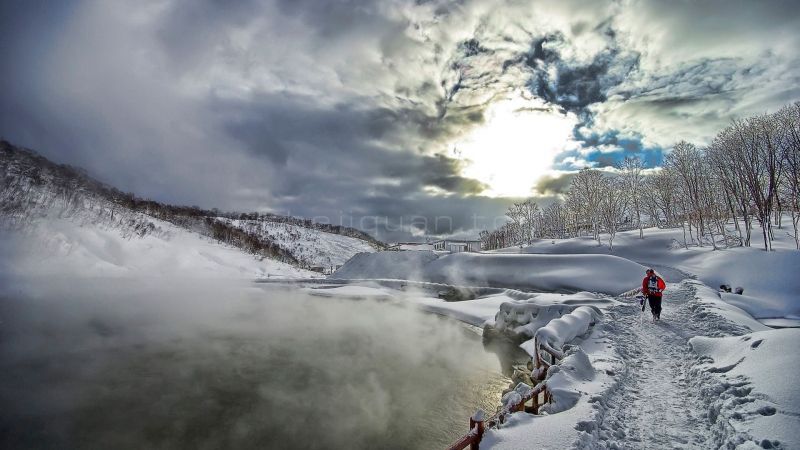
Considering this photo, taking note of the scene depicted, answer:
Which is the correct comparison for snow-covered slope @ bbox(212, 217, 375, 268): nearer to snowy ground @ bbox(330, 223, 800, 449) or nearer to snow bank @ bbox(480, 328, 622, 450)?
snowy ground @ bbox(330, 223, 800, 449)

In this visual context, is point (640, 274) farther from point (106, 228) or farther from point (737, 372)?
point (106, 228)

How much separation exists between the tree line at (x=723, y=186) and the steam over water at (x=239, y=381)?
3346 centimetres

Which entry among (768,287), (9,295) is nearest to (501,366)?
(768,287)

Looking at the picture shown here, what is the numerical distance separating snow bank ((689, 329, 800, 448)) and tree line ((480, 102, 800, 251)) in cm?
3319

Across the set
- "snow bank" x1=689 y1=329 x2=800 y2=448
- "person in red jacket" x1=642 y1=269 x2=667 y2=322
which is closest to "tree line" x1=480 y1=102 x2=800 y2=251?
"person in red jacket" x1=642 y1=269 x2=667 y2=322

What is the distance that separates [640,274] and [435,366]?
26707 mm

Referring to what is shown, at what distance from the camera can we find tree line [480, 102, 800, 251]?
32469 millimetres

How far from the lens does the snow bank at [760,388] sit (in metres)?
5.35

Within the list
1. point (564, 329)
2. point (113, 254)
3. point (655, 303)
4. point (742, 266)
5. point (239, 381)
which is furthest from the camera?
point (113, 254)

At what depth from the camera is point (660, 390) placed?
8602mm

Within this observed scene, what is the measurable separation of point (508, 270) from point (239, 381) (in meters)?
35.9

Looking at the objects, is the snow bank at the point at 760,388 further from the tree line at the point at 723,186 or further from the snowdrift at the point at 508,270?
the tree line at the point at 723,186

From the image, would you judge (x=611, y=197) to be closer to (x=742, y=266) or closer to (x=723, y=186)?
(x=723, y=186)

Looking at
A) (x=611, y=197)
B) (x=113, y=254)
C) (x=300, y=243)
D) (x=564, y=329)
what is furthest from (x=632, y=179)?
(x=300, y=243)
